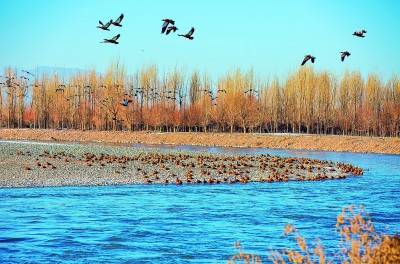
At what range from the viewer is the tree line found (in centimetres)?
8481

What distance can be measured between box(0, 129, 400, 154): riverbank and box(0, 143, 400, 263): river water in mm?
34333

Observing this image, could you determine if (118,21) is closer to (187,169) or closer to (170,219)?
(170,219)

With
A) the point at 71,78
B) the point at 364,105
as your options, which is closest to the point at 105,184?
the point at 364,105

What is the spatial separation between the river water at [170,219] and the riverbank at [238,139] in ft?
113

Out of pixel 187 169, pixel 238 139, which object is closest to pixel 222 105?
pixel 238 139

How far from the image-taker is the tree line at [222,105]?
84812mm

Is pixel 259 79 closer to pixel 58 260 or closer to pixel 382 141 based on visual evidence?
pixel 382 141

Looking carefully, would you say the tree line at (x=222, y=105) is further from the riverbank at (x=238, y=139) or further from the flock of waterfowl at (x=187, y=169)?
the flock of waterfowl at (x=187, y=169)

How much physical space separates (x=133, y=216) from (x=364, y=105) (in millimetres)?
69795

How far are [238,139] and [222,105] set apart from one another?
1705 cm

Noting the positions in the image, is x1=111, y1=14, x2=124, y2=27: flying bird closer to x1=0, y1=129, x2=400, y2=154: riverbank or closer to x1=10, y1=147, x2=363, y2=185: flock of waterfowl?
x1=10, y1=147, x2=363, y2=185: flock of waterfowl

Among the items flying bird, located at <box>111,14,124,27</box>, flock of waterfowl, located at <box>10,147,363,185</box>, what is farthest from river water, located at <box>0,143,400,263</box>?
flying bird, located at <box>111,14,124,27</box>

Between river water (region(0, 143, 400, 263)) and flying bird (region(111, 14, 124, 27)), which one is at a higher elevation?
flying bird (region(111, 14, 124, 27))

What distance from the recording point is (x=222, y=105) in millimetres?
88875
